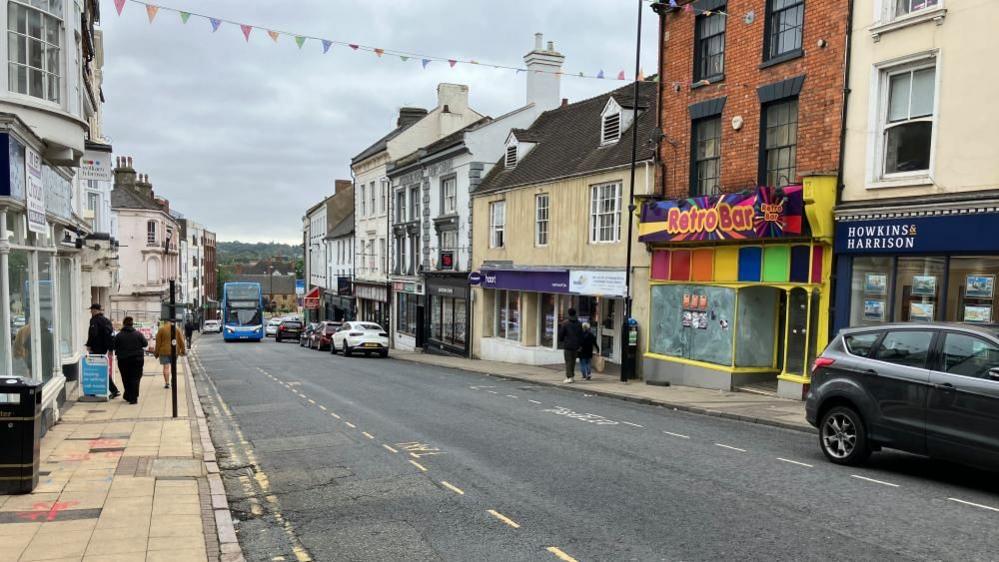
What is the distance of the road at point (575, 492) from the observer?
21.4 feet

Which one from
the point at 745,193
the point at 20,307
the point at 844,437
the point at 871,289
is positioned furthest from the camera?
the point at 745,193

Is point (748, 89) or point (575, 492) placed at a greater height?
point (748, 89)

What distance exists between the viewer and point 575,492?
8266mm

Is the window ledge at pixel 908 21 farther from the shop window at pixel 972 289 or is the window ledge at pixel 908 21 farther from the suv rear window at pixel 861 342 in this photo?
the suv rear window at pixel 861 342

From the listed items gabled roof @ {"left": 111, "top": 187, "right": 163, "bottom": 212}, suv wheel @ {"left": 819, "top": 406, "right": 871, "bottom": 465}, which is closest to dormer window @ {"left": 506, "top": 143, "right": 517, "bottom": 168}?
suv wheel @ {"left": 819, "top": 406, "right": 871, "bottom": 465}

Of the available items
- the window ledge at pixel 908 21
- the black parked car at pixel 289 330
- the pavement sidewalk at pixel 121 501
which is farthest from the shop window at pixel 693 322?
the black parked car at pixel 289 330

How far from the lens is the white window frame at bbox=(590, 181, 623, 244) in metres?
22.1

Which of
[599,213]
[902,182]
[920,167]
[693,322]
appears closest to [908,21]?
[920,167]

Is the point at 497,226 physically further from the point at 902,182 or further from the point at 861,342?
the point at 861,342

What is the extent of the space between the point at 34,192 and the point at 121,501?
5797mm

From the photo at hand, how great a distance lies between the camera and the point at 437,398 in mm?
16844

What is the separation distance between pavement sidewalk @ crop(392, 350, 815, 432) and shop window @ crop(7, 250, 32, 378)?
38.5 feet

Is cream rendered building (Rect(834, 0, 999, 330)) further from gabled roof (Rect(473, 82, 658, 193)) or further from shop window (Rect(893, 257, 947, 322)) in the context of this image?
gabled roof (Rect(473, 82, 658, 193))

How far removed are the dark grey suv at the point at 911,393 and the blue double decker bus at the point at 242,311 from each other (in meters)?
46.4
